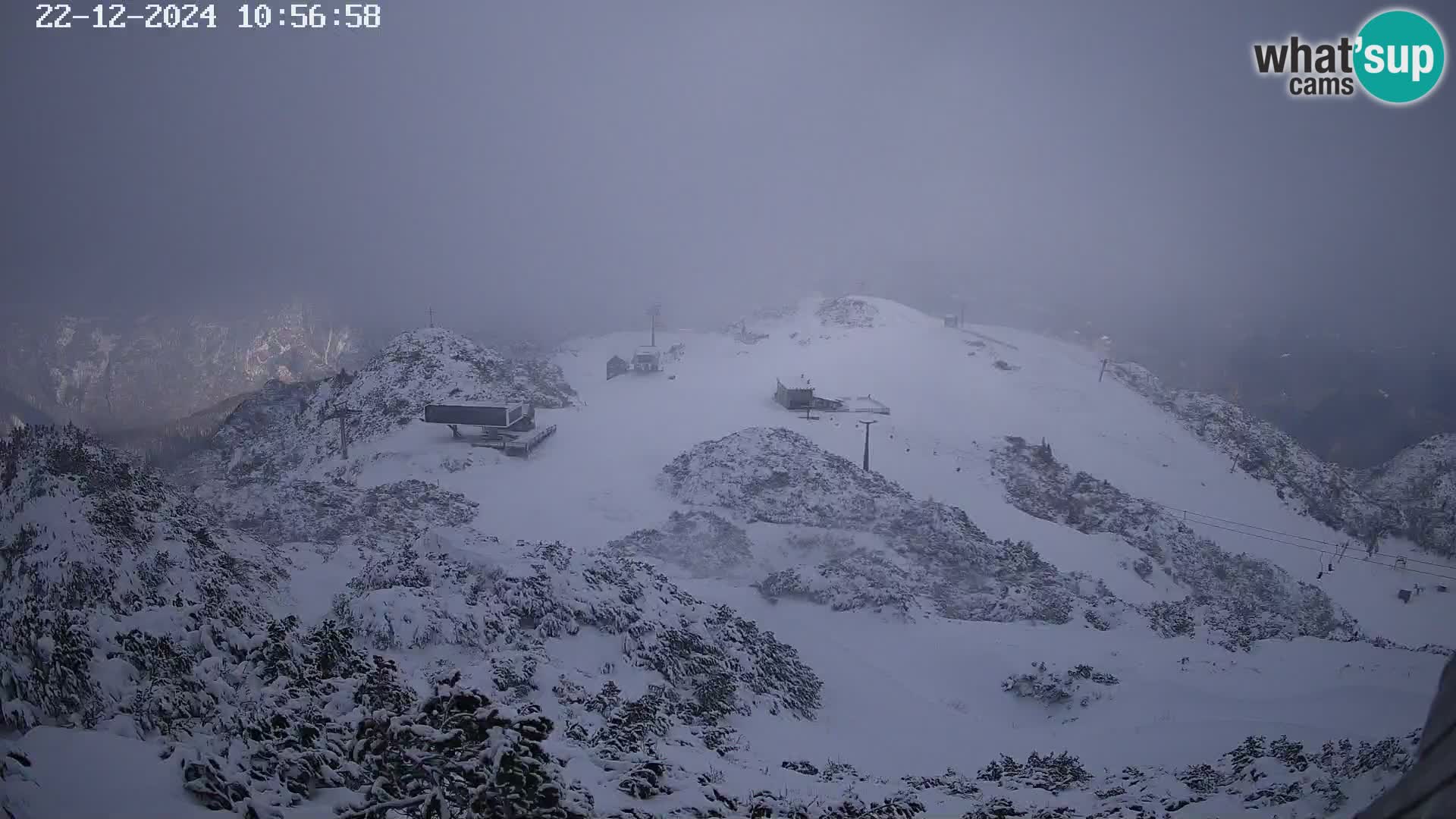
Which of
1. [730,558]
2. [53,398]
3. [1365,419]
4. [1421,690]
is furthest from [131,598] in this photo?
[1365,419]

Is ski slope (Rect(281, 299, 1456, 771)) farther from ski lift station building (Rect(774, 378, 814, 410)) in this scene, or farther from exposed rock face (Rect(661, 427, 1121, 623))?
exposed rock face (Rect(661, 427, 1121, 623))

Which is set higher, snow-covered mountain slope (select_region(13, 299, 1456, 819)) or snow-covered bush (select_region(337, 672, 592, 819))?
snow-covered bush (select_region(337, 672, 592, 819))

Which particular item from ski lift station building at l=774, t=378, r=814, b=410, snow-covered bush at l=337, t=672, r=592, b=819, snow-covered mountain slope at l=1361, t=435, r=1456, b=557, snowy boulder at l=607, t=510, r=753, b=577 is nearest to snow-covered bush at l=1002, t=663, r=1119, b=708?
A: snowy boulder at l=607, t=510, r=753, b=577

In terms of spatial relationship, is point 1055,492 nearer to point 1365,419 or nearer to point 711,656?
point 711,656

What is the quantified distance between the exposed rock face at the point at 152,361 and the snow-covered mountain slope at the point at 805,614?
33.4 m

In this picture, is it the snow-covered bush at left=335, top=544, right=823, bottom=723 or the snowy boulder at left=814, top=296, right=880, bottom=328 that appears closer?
the snow-covered bush at left=335, top=544, right=823, bottom=723

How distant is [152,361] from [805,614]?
274 ft

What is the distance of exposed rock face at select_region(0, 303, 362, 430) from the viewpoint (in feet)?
184

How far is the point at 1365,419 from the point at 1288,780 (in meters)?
79.9

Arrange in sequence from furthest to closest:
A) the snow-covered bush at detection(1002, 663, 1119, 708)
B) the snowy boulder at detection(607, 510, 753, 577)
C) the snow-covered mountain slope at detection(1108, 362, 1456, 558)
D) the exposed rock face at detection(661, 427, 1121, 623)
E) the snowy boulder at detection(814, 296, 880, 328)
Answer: the snowy boulder at detection(814, 296, 880, 328), the snow-covered mountain slope at detection(1108, 362, 1456, 558), the snowy boulder at detection(607, 510, 753, 577), the exposed rock face at detection(661, 427, 1121, 623), the snow-covered bush at detection(1002, 663, 1119, 708)

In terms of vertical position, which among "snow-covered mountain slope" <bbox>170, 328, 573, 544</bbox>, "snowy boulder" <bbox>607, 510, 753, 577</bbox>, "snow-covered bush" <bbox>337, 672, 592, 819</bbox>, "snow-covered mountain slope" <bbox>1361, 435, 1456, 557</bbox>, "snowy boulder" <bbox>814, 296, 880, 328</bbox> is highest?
"snowy boulder" <bbox>814, 296, 880, 328</bbox>

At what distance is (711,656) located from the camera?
14.2 m

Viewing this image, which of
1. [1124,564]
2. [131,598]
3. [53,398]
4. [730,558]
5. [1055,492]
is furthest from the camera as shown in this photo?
[53,398]

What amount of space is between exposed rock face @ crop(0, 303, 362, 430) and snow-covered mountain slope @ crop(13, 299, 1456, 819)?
3340 centimetres
